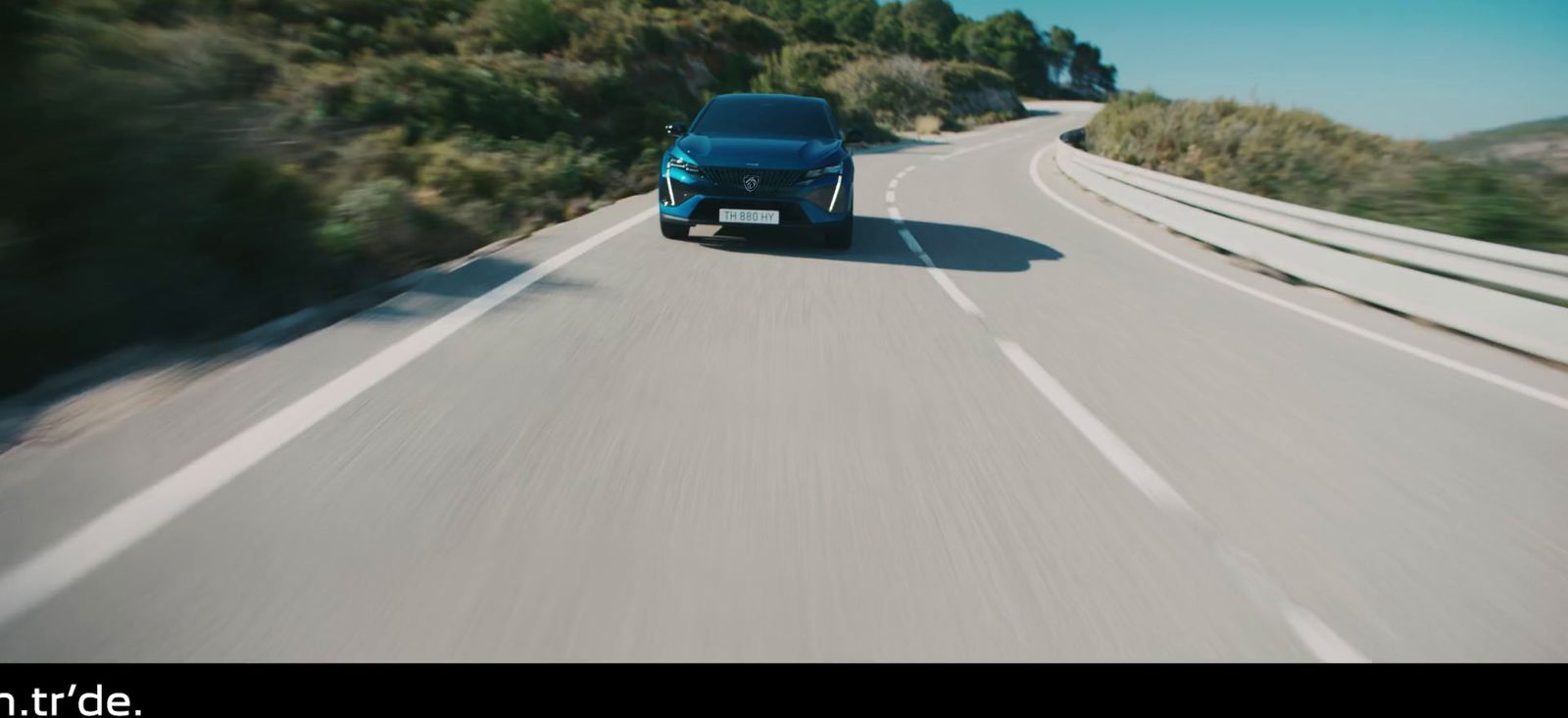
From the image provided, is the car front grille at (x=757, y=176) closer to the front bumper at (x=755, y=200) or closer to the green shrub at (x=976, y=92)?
the front bumper at (x=755, y=200)

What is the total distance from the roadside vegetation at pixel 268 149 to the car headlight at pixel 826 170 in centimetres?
328

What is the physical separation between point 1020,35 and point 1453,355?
136 metres

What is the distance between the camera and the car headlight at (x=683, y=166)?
10.6 m

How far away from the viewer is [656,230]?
39.5 ft

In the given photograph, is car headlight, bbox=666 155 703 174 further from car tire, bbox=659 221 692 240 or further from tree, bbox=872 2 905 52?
tree, bbox=872 2 905 52

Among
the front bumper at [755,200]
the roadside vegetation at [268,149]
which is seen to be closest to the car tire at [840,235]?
the front bumper at [755,200]

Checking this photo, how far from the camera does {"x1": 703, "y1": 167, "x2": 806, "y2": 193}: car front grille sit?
34.3 ft

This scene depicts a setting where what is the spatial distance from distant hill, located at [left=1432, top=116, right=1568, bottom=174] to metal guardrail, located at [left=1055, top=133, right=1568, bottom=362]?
3159mm

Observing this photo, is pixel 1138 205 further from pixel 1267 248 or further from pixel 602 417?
pixel 602 417

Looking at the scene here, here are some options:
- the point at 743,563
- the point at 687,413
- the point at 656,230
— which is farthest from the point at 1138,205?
the point at 743,563

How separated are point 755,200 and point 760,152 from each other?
1.80ft

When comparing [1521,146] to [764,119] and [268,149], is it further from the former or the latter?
[268,149]

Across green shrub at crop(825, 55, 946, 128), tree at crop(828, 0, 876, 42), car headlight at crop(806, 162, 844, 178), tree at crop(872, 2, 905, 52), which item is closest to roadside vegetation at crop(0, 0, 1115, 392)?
car headlight at crop(806, 162, 844, 178)

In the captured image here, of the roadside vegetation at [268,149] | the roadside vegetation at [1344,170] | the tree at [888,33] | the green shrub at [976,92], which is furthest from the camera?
the tree at [888,33]
